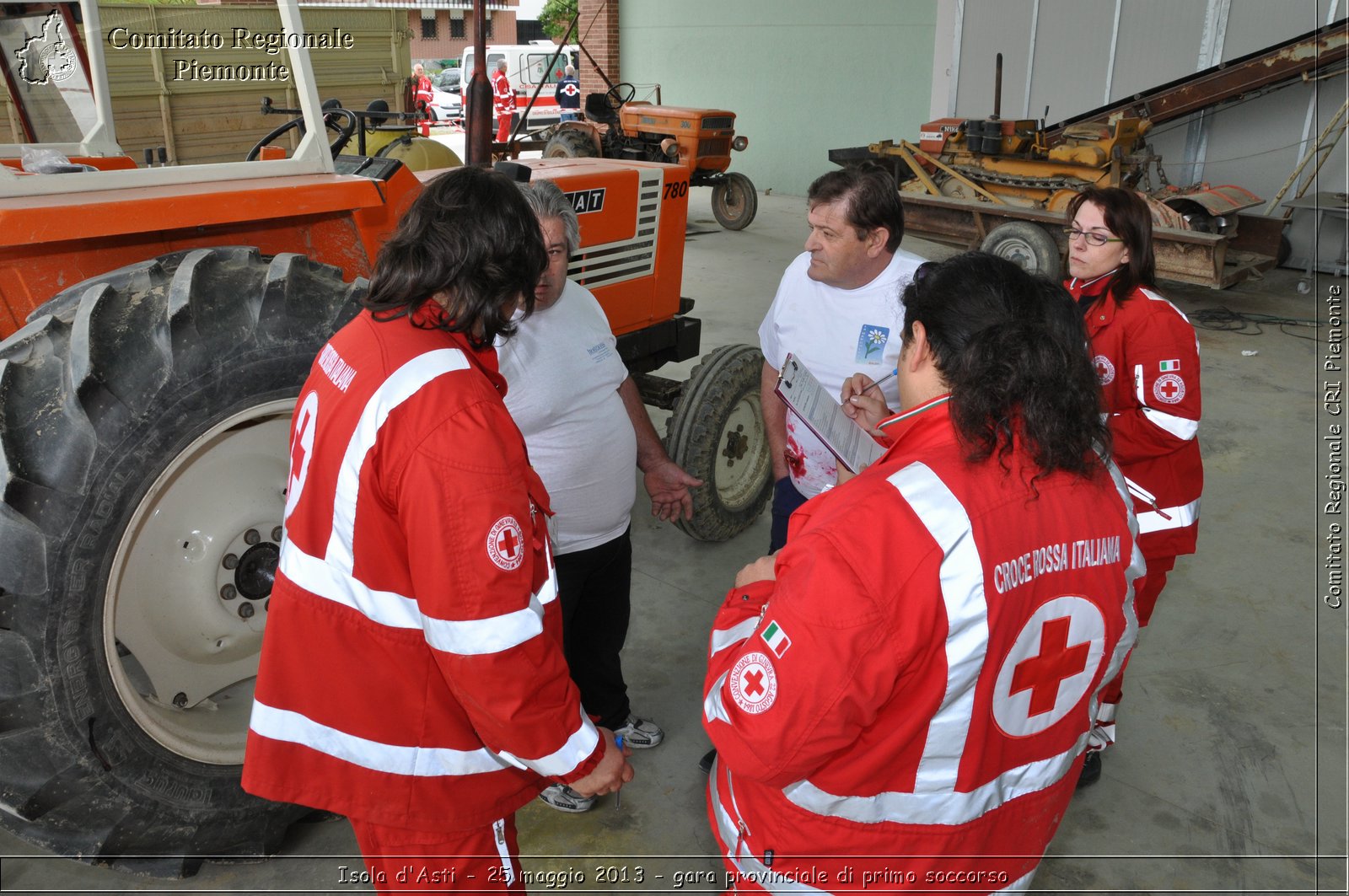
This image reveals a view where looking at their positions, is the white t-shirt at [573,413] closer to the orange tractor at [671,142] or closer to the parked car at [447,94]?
the orange tractor at [671,142]

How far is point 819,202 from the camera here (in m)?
2.69

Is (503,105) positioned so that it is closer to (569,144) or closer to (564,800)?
(569,144)

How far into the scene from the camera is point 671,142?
1141 cm

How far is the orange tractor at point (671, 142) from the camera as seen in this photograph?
455 inches

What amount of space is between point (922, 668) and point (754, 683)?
227mm

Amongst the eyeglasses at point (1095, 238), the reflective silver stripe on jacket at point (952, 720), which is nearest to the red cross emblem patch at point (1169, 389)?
the eyeglasses at point (1095, 238)

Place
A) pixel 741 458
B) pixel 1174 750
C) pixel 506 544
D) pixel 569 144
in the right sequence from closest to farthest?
pixel 506 544, pixel 1174 750, pixel 741 458, pixel 569 144

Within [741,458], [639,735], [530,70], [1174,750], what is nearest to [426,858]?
[639,735]

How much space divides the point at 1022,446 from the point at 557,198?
5.11ft

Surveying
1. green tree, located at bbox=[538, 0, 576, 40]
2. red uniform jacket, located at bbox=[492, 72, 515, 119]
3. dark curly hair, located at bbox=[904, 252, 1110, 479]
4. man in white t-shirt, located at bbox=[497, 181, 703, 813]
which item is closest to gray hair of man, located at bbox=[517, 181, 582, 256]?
man in white t-shirt, located at bbox=[497, 181, 703, 813]

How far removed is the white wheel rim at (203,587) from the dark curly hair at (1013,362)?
1.75 meters

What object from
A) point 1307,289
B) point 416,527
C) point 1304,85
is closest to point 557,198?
point 416,527

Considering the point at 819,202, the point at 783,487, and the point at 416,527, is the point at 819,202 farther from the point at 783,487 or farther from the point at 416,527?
the point at 416,527

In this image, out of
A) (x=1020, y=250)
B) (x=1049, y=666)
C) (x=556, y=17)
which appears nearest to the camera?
(x=1049, y=666)
